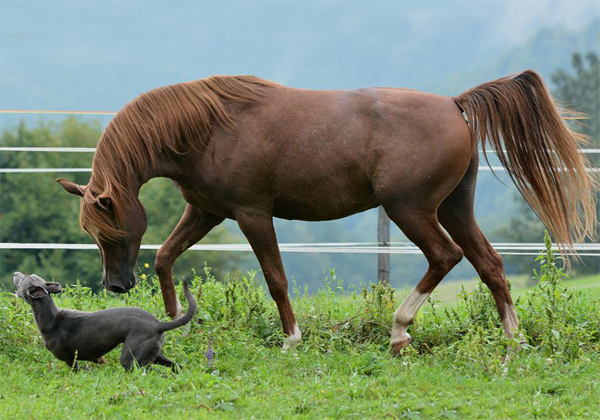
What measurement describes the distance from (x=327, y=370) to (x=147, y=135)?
6.71 ft

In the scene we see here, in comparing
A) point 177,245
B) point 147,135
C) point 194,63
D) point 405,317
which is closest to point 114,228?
point 147,135

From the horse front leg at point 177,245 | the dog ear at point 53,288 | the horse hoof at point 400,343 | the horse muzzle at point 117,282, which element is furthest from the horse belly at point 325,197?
the dog ear at point 53,288

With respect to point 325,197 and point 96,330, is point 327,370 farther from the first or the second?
point 96,330

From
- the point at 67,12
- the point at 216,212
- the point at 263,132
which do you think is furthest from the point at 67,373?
the point at 67,12

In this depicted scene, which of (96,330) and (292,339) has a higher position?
(96,330)

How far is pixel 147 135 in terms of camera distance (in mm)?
5172

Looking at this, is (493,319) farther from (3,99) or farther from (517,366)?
(3,99)

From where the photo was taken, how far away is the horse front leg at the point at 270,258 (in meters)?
5.18

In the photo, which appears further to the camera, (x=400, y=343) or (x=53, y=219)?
(x=53, y=219)

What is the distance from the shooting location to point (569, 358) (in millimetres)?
4863

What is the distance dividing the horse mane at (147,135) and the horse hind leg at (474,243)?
162 centimetres

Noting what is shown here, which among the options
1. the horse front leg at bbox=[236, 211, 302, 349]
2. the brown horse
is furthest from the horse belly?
the horse front leg at bbox=[236, 211, 302, 349]

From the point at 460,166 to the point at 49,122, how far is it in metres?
45.2

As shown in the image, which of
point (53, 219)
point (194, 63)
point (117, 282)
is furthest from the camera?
point (194, 63)
